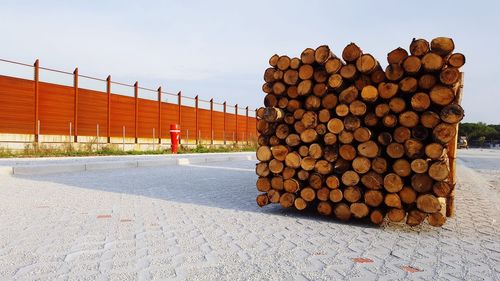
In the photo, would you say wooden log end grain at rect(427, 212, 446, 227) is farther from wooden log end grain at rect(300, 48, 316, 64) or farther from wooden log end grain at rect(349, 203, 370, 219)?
wooden log end grain at rect(300, 48, 316, 64)

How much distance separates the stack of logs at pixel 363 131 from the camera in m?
4.34

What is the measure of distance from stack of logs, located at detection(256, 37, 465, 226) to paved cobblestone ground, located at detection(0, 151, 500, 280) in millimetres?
305

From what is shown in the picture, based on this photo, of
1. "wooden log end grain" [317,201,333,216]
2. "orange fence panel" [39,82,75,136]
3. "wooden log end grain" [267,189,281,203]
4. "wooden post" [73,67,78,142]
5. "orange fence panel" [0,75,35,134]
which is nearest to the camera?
"wooden log end grain" [317,201,333,216]

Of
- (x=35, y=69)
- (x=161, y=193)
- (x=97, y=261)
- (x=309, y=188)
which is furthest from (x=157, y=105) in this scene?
(x=97, y=261)

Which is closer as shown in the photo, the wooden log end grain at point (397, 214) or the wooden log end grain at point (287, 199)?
the wooden log end grain at point (397, 214)

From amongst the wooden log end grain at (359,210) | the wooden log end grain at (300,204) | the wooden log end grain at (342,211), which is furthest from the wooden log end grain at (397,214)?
the wooden log end grain at (300,204)

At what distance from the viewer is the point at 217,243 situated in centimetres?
372

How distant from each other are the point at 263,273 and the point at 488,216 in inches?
158

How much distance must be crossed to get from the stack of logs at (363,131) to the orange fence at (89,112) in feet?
50.8

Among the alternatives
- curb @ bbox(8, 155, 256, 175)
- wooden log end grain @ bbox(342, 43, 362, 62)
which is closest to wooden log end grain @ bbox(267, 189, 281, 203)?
wooden log end grain @ bbox(342, 43, 362, 62)

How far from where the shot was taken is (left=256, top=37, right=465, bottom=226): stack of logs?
4.34 m

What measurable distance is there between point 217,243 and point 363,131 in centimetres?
210

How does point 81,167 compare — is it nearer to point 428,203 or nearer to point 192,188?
point 192,188

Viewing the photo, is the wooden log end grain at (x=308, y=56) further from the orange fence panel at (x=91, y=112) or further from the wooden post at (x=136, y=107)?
the wooden post at (x=136, y=107)
